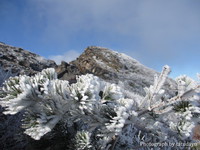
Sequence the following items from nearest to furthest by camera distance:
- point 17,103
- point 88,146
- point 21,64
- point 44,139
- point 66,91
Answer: point 17,103
point 66,91
point 88,146
point 44,139
point 21,64

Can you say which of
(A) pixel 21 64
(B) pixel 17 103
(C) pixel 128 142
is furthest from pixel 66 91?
(A) pixel 21 64

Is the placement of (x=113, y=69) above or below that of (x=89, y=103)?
above

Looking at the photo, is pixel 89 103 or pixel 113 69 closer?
pixel 89 103

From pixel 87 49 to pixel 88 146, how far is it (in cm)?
2065

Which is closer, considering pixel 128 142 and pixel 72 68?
pixel 128 142

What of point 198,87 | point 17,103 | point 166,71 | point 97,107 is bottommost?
point 17,103

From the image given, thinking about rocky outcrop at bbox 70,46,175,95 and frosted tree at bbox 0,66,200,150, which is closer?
frosted tree at bbox 0,66,200,150

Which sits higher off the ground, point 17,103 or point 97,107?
point 97,107

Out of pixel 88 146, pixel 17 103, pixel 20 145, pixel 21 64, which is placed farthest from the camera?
pixel 21 64

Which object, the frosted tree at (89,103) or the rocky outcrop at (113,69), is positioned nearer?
the frosted tree at (89,103)

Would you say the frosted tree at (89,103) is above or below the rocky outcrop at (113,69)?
below

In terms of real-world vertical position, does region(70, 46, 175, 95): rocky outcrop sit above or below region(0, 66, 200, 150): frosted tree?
above

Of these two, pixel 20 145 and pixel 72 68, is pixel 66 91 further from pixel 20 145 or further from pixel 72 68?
pixel 72 68

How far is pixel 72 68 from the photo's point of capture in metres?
12.0
